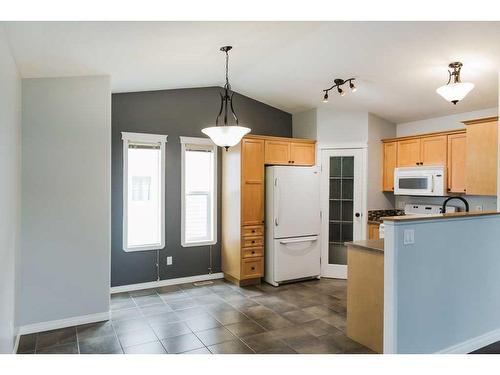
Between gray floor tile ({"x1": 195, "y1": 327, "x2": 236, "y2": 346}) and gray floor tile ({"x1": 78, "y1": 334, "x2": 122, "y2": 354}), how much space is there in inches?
28.2

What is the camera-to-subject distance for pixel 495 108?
182 inches

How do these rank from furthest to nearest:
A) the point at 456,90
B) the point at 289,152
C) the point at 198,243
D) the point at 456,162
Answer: the point at 289,152 < the point at 198,243 < the point at 456,162 < the point at 456,90

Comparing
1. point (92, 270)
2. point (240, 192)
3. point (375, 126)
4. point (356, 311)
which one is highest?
point (375, 126)

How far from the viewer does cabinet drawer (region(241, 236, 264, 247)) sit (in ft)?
16.4

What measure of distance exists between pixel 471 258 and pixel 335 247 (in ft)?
8.57

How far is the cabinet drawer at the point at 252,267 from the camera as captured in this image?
499 cm

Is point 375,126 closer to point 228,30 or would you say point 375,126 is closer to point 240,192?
point 240,192

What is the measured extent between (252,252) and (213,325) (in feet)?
5.35

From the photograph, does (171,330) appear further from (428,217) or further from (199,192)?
(428,217)

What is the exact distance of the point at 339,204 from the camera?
5.52 m

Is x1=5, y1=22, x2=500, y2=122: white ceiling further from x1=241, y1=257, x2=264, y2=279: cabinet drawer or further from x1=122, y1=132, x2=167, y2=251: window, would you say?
x1=241, y1=257, x2=264, y2=279: cabinet drawer

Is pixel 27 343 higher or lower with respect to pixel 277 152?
lower

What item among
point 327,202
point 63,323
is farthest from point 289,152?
point 63,323
